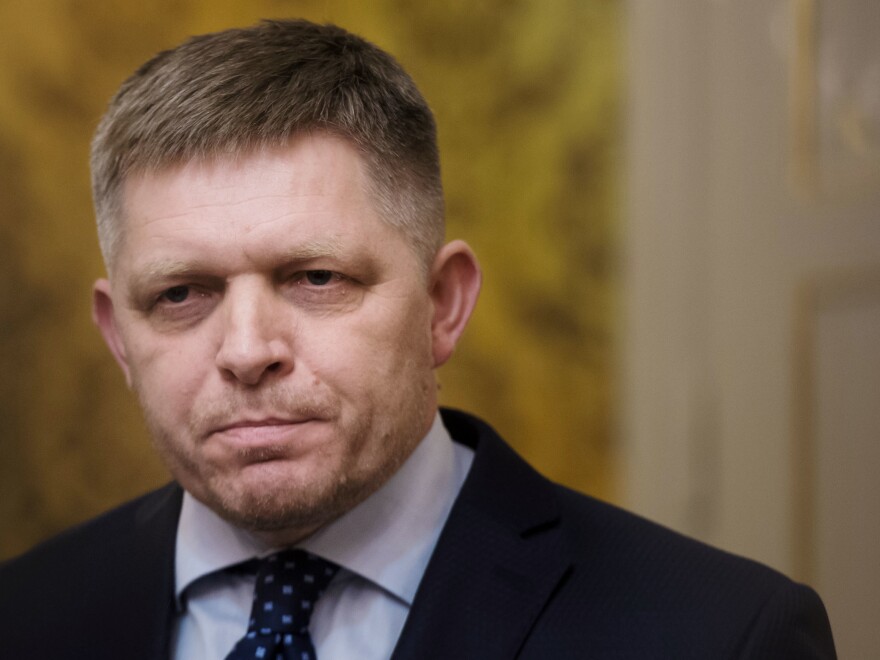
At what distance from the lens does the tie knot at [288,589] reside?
139 centimetres

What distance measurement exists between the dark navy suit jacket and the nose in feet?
1.01

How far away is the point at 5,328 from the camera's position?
258 cm

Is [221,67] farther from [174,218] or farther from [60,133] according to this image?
[60,133]

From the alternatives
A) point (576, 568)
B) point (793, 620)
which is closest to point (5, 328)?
point (576, 568)

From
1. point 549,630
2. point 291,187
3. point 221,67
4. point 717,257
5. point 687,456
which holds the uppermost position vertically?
point 221,67

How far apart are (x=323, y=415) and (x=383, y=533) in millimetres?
203

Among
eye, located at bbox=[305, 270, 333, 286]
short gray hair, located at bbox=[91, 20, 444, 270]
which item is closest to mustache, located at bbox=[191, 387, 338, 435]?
eye, located at bbox=[305, 270, 333, 286]

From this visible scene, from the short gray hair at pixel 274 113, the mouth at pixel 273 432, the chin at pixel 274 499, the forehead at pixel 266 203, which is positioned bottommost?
the chin at pixel 274 499

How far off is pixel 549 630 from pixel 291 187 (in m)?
0.54

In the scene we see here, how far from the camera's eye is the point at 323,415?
1.33 m

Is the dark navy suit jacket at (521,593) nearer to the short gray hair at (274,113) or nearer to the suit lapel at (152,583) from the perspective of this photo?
the suit lapel at (152,583)

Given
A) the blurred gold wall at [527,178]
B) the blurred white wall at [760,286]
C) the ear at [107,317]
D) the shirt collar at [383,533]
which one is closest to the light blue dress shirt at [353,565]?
the shirt collar at [383,533]

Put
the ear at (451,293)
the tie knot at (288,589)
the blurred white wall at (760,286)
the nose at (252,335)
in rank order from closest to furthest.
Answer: the nose at (252,335) < the tie knot at (288,589) < the ear at (451,293) < the blurred white wall at (760,286)

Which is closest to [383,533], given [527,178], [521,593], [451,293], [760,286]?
[521,593]
